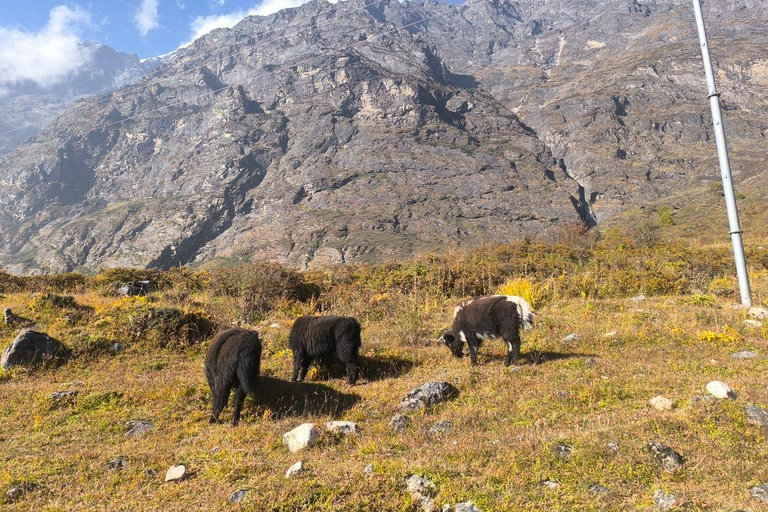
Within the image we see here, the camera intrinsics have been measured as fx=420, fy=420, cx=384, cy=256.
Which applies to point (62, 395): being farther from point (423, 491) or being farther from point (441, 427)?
point (423, 491)

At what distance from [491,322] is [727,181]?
9.62 metres

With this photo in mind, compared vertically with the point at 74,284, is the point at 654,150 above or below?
above

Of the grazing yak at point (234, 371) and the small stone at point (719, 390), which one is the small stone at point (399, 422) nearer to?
the grazing yak at point (234, 371)

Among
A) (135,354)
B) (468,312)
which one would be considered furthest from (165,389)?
(468,312)

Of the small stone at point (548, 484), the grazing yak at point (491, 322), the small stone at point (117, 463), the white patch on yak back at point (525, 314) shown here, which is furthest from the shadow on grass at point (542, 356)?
the small stone at point (117, 463)

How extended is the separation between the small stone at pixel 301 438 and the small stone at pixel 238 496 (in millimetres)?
1194

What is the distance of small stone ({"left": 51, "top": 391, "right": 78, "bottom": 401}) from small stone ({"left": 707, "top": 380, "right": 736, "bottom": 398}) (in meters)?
10.3

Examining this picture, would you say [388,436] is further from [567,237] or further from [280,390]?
[567,237]

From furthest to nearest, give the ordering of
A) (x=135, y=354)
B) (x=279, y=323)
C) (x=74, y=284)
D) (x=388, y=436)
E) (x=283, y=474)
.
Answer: (x=74, y=284) → (x=279, y=323) → (x=135, y=354) → (x=388, y=436) → (x=283, y=474)

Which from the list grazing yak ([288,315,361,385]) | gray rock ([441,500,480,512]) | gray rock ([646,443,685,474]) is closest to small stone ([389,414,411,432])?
gray rock ([441,500,480,512])

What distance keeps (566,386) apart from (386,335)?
5.36 metres

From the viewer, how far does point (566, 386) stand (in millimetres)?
6816

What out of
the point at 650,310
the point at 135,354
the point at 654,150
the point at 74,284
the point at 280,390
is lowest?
the point at 650,310

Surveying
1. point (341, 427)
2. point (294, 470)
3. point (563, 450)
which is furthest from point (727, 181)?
point (294, 470)
